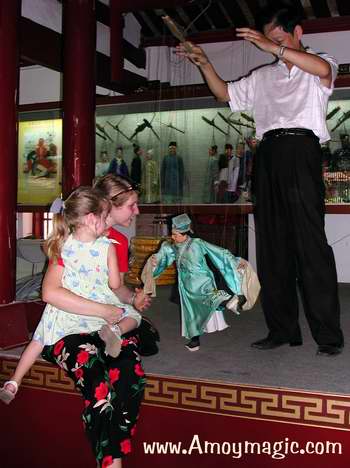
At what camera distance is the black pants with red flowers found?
1.71 metres

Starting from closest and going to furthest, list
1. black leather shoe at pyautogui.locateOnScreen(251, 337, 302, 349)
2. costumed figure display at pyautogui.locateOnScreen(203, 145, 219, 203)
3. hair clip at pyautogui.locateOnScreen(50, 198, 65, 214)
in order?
1. hair clip at pyautogui.locateOnScreen(50, 198, 65, 214)
2. black leather shoe at pyautogui.locateOnScreen(251, 337, 302, 349)
3. costumed figure display at pyautogui.locateOnScreen(203, 145, 219, 203)

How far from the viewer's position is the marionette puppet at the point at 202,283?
8.04 feet

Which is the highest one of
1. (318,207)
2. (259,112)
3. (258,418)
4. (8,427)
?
(259,112)

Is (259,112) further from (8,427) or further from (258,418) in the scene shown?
(8,427)

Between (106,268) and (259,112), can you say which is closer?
(106,268)

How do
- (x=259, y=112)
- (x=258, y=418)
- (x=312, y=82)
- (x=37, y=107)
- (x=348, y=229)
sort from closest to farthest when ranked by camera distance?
(x=258, y=418) < (x=312, y=82) < (x=259, y=112) < (x=348, y=229) < (x=37, y=107)

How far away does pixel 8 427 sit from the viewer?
2.33 meters

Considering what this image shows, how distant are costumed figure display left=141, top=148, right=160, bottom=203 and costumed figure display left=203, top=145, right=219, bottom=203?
0.52m

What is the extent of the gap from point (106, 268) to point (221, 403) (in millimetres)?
657

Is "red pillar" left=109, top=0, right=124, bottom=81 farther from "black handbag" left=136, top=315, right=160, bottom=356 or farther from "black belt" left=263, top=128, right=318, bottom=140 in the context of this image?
"black handbag" left=136, top=315, right=160, bottom=356

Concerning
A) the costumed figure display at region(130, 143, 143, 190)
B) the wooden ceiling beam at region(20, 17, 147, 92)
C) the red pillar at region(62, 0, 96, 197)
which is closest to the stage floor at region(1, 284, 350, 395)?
the red pillar at region(62, 0, 96, 197)

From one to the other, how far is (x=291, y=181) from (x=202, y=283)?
2.04ft

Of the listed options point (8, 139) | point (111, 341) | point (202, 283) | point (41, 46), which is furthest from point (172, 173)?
point (111, 341)

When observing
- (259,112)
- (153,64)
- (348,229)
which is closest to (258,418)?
(259,112)
